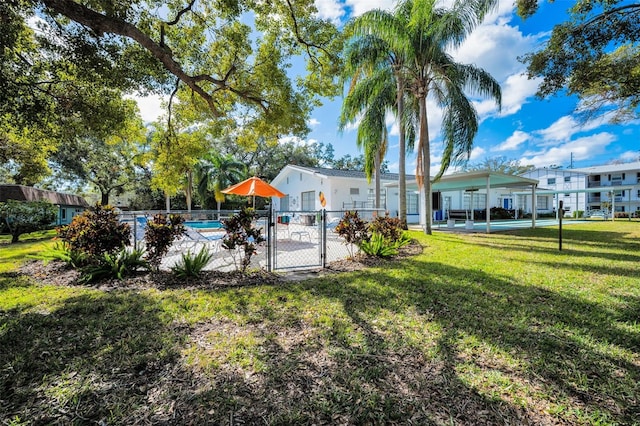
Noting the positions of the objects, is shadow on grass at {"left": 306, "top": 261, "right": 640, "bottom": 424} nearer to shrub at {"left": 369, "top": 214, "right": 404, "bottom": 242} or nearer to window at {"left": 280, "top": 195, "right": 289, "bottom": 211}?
shrub at {"left": 369, "top": 214, "right": 404, "bottom": 242}

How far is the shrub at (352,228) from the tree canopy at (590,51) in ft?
19.1

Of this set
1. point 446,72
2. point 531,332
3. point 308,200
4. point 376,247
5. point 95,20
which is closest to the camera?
point 531,332

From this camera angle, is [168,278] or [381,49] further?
[381,49]

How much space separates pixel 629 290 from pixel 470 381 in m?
4.56

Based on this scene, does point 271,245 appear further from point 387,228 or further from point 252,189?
point 387,228

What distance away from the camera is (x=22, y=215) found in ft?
36.0

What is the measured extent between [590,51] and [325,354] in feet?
29.8

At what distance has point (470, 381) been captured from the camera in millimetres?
2377

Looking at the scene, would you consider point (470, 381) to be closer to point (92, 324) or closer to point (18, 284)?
point (92, 324)

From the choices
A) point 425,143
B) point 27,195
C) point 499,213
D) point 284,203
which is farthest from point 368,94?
point 499,213

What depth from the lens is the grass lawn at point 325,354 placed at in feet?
6.81

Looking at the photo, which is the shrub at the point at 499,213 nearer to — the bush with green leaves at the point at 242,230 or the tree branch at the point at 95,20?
the bush with green leaves at the point at 242,230

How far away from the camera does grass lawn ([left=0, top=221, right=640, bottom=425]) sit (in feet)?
6.81

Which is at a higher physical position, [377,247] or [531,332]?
[377,247]
